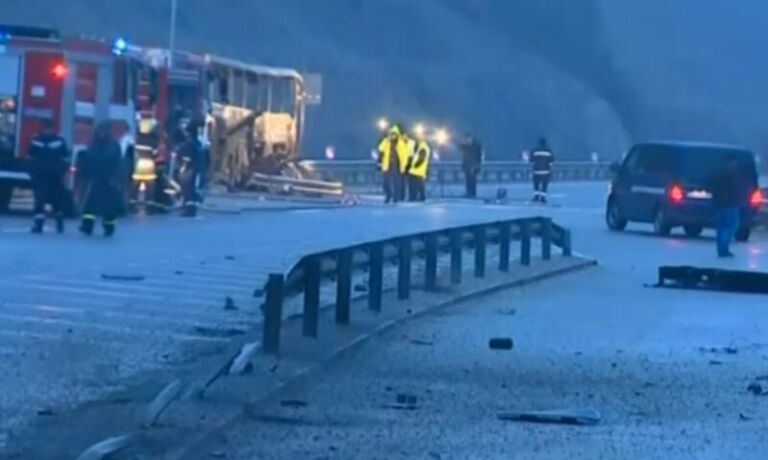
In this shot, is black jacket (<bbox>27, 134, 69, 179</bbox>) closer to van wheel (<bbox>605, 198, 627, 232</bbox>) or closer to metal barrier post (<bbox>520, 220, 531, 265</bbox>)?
metal barrier post (<bbox>520, 220, 531, 265</bbox>)

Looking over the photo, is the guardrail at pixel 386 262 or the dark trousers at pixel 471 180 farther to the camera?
the dark trousers at pixel 471 180

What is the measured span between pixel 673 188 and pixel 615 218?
243cm

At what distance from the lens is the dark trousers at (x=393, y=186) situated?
52.1 m

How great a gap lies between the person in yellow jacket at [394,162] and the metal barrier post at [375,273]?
102 feet

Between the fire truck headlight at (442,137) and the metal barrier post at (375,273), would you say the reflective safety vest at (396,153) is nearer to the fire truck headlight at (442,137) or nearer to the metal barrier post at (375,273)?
the fire truck headlight at (442,137)

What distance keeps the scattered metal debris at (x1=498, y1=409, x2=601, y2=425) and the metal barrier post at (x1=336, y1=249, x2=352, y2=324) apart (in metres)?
4.39

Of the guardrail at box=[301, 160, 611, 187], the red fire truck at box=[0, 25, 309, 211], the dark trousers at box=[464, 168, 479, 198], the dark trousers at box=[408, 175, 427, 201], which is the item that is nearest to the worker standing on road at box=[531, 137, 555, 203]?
the dark trousers at box=[464, 168, 479, 198]

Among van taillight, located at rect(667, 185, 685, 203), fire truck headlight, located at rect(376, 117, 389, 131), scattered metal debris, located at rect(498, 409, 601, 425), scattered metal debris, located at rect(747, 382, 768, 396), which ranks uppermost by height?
fire truck headlight, located at rect(376, 117, 389, 131)

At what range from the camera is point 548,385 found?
16.0 meters

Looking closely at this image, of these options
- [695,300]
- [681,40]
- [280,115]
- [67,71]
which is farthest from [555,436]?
[681,40]

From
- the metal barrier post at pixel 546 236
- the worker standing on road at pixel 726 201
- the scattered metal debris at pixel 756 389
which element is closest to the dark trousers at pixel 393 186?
the worker standing on road at pixel 726 201

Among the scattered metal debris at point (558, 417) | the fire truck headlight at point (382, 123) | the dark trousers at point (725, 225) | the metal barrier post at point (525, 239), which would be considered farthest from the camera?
the fire truck headlight at point (382, 123)

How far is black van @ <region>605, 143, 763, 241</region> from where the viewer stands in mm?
40250

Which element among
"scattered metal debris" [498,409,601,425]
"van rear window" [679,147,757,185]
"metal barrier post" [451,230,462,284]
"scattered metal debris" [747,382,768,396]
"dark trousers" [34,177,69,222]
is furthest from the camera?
"van rear window" [679,147,757,185]
